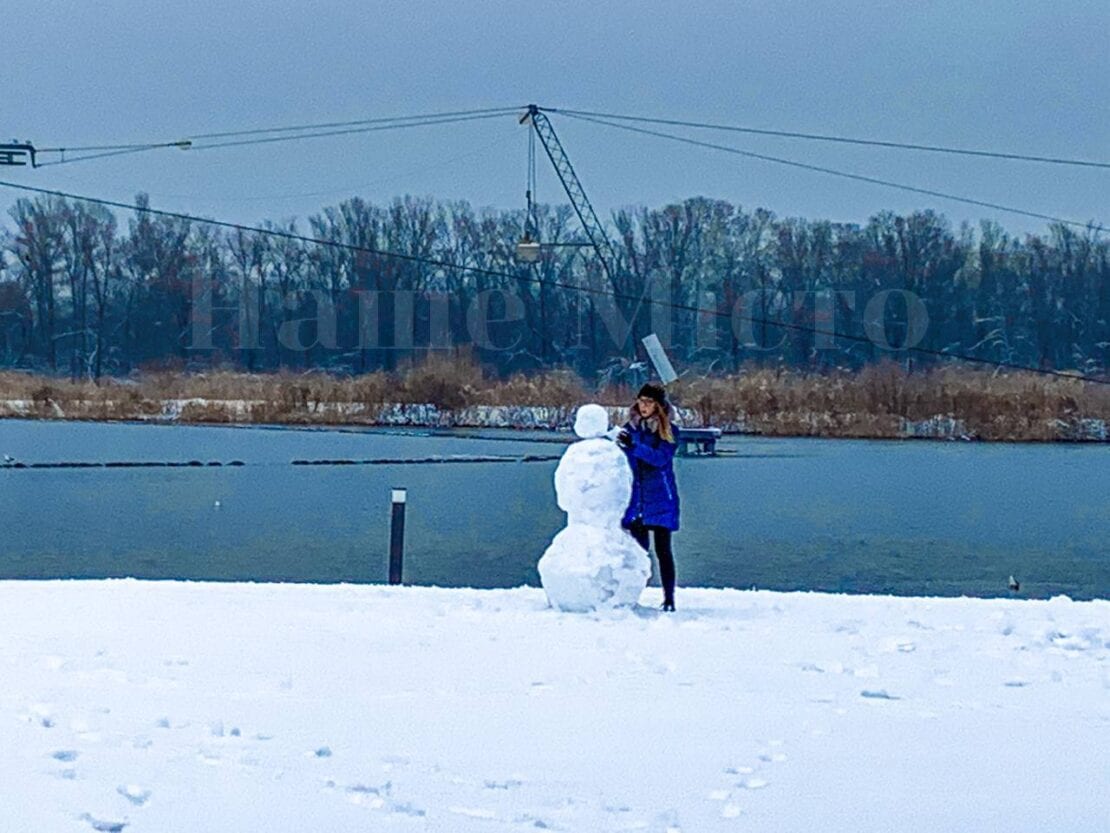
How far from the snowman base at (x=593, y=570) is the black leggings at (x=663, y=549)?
0.17m

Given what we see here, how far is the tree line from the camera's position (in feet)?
222

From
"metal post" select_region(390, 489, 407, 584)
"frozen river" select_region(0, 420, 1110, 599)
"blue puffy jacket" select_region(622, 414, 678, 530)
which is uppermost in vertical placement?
"blue puffy jacket" select_region(622, 414, 678, 530)

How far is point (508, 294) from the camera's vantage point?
6912 centimetres

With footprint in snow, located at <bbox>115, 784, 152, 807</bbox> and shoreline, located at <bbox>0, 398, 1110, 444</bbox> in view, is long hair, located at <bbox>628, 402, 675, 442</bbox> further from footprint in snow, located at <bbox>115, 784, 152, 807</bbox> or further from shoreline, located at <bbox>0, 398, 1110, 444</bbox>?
shoreline, located at <bbox>0, 398, 1110, 444</bbox>

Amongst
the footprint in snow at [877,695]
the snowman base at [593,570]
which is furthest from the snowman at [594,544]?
the footprint in snow at [877,695]

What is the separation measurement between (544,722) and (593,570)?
283 centimetres

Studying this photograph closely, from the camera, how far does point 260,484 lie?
102 feet

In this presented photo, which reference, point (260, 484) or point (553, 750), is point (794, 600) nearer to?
point (553, 750)

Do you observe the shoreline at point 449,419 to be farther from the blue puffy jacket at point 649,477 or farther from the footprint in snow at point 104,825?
the footprint in snow at point 104,825

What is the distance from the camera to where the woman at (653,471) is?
8.94 m

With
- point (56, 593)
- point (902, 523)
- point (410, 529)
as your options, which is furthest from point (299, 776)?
point (902, 523)

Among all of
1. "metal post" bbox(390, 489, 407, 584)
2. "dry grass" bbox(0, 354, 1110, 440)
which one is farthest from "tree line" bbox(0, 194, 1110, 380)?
"metal post" bbox(390, 489, 407, 584)

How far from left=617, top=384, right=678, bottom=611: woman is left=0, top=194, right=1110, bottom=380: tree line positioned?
56.6m

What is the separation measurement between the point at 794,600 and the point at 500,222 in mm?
63153
